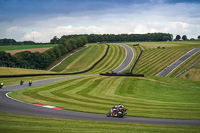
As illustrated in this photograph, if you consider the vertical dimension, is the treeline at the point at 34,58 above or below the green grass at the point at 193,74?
above

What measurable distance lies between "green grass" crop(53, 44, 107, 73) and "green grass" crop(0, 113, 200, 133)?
265 ft

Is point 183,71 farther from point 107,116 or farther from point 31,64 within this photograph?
point 31,64

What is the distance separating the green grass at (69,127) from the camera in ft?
56.9

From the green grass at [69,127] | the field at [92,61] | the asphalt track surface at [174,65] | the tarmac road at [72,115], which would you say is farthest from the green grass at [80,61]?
the green grass at [69,127]

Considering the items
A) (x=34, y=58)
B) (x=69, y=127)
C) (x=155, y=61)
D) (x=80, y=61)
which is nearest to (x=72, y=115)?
(x=69, y=127)

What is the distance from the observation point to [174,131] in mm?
17797

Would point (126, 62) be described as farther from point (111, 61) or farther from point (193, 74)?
point (193, 74)

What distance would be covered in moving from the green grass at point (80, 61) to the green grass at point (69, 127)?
80.9 metres

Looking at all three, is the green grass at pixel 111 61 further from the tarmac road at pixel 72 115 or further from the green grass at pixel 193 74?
the tarmac road at pixel 72 115

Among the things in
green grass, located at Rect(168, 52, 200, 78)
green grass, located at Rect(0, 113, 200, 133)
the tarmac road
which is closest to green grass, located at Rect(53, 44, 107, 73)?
green grass, located at Rect(168, 52, 200, 78)

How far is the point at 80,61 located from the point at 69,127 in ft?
327

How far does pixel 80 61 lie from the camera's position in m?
117

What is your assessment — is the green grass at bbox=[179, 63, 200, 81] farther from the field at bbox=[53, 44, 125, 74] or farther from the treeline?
the treeline

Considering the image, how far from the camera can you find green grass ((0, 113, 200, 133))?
17.3 metres
